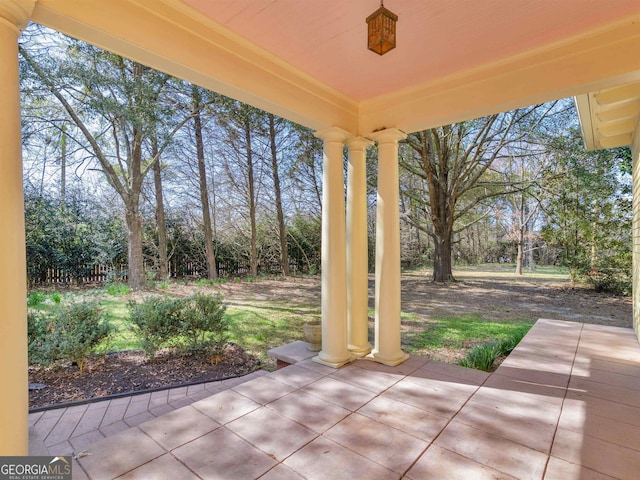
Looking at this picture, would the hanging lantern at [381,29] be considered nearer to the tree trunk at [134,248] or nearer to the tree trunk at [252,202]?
the tree trunk at [134,248]

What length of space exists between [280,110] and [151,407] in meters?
2.87

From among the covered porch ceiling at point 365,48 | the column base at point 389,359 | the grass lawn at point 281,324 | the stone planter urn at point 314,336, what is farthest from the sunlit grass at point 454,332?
the covered porch ceiling at point 365,48

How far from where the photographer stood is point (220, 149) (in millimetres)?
9289

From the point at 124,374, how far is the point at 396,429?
3164 mm

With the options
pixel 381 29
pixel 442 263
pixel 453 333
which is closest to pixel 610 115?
pixel 453 333

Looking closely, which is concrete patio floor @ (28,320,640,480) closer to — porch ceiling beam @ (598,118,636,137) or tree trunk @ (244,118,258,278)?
porch ceiling beam @ (598,118,636,137)

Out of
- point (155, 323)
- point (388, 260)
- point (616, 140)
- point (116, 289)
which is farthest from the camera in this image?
point (116, 289)

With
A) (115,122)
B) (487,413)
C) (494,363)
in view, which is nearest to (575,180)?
(494,363)

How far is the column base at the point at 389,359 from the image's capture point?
3233 mm

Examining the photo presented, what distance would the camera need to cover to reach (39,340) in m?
3.55

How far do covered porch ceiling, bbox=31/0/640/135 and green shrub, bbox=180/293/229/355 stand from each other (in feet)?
8.68

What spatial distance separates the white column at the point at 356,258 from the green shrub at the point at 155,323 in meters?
2.22

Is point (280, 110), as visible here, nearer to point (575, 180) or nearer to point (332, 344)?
point (332, 344)

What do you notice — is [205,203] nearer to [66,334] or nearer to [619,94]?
[66,334]
